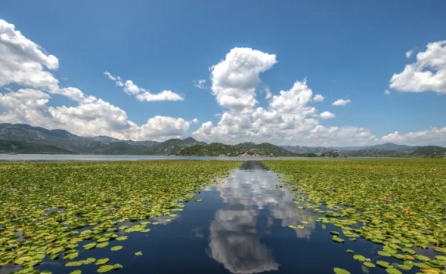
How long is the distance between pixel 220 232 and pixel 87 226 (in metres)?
6.98

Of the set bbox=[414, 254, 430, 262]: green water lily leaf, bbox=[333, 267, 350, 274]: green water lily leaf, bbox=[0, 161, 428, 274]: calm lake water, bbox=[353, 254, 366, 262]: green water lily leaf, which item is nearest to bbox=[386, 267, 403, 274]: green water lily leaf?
bbox=[0, 161, 428, 274]: calm lake water

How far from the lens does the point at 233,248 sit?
9.80 meters

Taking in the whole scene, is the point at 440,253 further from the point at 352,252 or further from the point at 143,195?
the point at 143,195

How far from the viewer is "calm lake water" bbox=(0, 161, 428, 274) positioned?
8.02 meters

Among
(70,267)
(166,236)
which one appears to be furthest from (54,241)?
(166,236)

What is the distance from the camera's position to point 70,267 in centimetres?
779

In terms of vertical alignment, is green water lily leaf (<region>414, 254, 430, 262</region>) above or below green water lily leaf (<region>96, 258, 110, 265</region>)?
below

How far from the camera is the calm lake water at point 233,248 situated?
8.02 meters

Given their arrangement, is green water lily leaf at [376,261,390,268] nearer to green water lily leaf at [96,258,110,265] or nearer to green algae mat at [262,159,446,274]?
green algae mat at [262,159,446,274]

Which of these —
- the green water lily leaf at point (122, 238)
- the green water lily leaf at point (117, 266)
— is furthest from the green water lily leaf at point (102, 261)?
the green water lily leaf at point (122, 238)

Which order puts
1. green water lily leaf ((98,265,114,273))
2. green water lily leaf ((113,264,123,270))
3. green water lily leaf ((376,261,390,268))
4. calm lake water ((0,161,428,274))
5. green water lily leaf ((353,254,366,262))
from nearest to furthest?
green water lily leaf ((98,265,114,273)), green water lily leaf ((113,264,123,270)), green water lily leaf ((376,261,390,268)), calm lake water ((0,161,428,274)), green water lily leaf ((353,254,366,262))

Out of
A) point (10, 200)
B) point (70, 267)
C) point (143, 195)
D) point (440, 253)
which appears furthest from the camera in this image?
point (143, 195)

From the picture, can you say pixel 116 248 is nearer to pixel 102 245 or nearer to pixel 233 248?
pixel 102 245

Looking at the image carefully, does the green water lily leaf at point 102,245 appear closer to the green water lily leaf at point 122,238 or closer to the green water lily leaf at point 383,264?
the green water lily leaf at point 122,238
